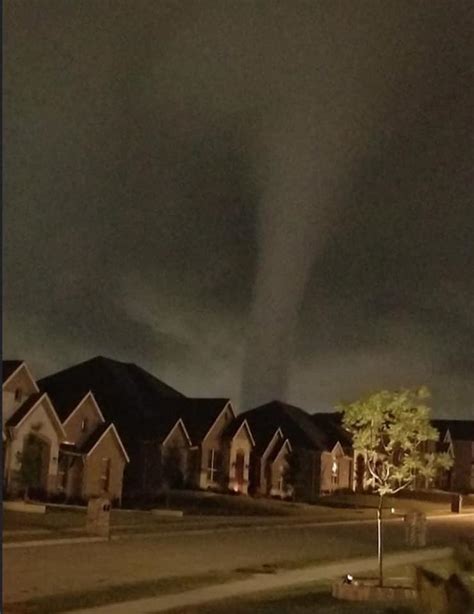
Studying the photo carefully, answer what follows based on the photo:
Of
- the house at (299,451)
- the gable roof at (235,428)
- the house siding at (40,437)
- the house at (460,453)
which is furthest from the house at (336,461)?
the house siding at (40,437)

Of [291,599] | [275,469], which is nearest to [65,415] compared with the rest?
[275,469]

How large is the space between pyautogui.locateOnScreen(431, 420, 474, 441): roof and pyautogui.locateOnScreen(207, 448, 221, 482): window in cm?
3925

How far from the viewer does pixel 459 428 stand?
9812 centimetres

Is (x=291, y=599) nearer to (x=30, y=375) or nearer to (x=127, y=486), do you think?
(x=30, y=375)

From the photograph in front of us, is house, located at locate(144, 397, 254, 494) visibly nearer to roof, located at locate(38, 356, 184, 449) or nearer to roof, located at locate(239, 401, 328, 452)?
roof, located at locate(38, 356, 184, 449)

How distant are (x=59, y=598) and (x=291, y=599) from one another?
135 inches

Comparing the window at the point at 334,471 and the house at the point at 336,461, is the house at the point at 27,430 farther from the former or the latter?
the window at the point at 334,471

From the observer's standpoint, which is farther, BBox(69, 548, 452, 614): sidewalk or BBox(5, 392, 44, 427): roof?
BBox(5, 392, 44, 427): roof

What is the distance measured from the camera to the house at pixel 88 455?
46.6m

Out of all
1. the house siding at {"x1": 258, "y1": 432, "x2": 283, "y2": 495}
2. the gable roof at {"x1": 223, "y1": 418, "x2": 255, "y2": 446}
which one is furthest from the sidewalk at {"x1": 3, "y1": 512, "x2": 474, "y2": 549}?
the house siding at {"x1": 258, "y1": 432, "x2": 283, "y2": 495}

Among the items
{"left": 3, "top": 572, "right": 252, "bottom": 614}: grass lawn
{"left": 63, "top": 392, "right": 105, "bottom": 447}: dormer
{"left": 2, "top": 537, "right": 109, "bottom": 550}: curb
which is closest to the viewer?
{"left": 3, "top": 572, "right": 252, "bottom": 614}: grass lawn

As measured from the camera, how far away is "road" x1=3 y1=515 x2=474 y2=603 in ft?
58.8

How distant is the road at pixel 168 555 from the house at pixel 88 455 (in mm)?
12831

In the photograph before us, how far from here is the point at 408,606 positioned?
15555mm
